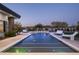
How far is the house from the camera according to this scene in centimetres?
645

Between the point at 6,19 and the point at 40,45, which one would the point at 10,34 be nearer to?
the point at 6,19

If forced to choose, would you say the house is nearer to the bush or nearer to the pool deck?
the bush

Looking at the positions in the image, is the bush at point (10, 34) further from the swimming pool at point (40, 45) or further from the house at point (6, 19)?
the swimming pool at point (40, 45)

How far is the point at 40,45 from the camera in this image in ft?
21.1

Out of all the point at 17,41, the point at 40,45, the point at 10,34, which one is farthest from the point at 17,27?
the point at 40,45

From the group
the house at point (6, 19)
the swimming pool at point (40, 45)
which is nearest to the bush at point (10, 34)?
the house at point (6, 19)

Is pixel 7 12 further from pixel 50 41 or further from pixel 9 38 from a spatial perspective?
pixel 50 41

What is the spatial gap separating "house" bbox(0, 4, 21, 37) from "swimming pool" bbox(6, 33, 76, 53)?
582 millimetres

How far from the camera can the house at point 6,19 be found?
254 inches

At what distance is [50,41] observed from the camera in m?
6.55

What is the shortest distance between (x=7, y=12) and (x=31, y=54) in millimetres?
1467

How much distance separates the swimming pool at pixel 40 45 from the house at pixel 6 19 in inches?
22.9

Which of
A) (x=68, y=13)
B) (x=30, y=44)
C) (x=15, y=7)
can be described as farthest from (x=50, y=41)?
(x=15, y=7)

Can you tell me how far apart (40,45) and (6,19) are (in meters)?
1.33
